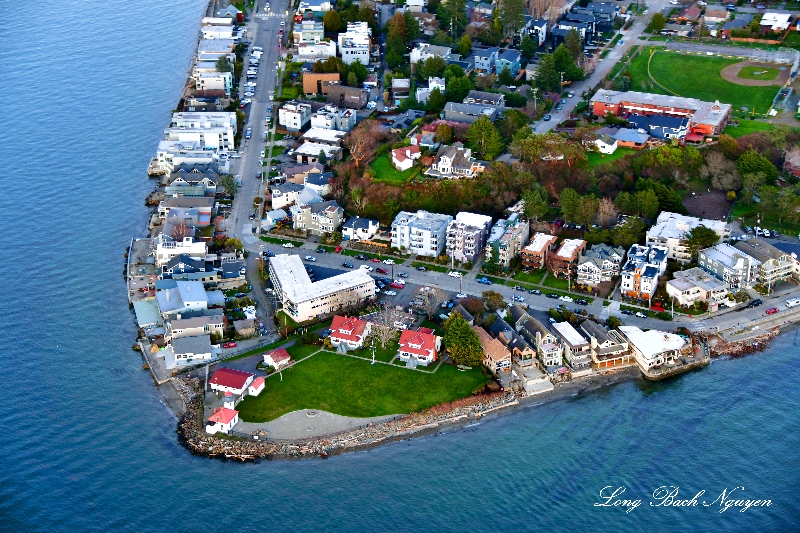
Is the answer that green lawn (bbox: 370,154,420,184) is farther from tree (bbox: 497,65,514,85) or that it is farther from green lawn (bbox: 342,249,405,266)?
tree (bbox: 497,65,514,85)

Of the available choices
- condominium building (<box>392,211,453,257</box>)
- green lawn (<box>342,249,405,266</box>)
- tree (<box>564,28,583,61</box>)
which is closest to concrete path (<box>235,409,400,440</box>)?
green lawn (<box>342,249,405,266</box>)

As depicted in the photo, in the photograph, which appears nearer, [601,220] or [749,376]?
[749,376]

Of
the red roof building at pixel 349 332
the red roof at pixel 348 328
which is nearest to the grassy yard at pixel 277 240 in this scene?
the red roof at pixel 348 328

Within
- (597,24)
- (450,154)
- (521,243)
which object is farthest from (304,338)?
(597,24)

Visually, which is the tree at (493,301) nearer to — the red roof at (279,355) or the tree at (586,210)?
the tree at (586,210)

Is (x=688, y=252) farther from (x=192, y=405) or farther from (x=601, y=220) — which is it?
(x=192, y=405)

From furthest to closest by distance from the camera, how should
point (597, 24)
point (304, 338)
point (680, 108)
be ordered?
point (597, 24) → point (680, 108) → point (304, 338)
